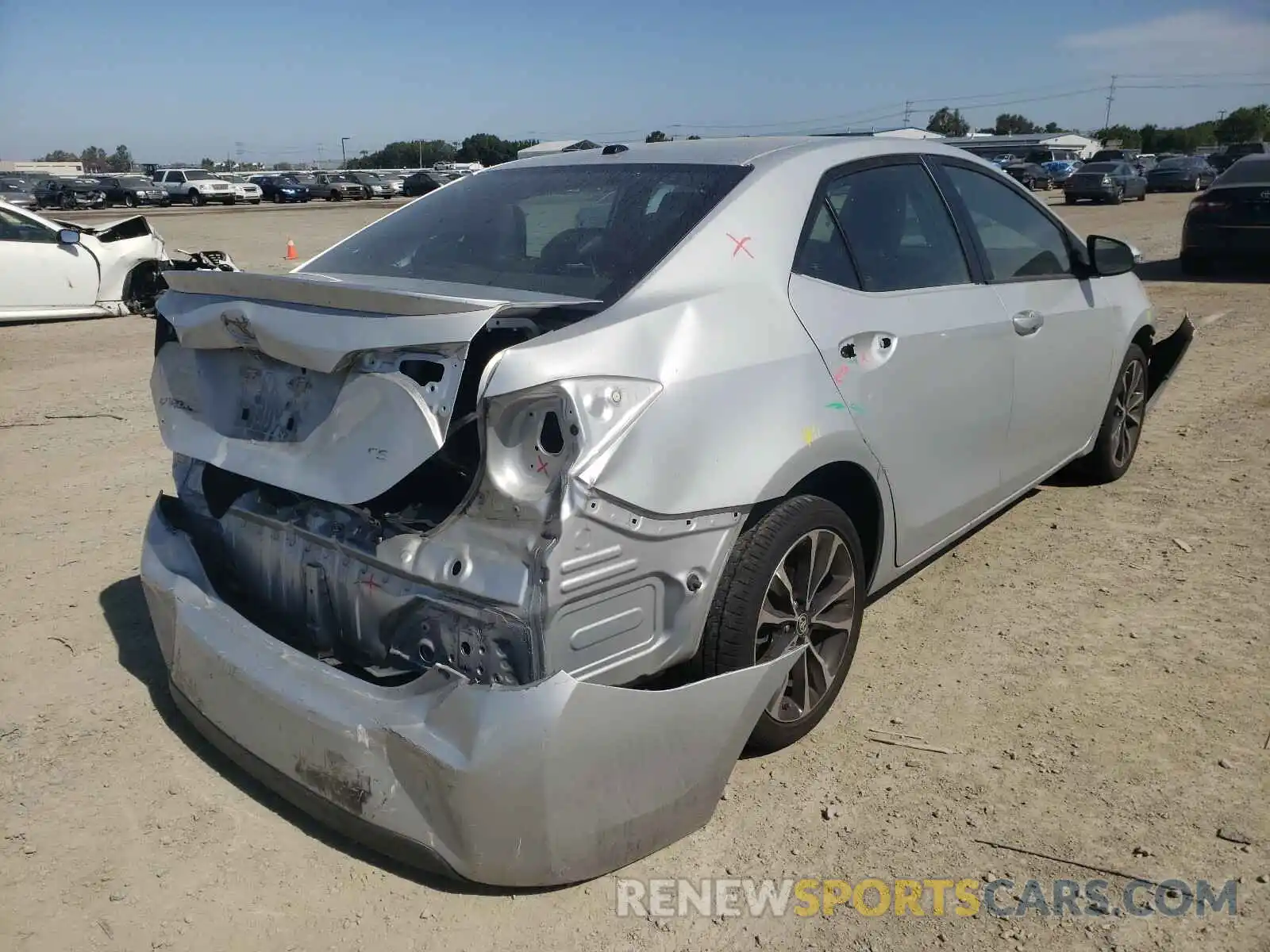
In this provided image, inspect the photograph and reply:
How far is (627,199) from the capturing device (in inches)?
125

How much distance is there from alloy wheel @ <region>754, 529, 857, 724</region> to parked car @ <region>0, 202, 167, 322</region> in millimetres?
10447

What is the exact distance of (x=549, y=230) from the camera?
3.25 metres

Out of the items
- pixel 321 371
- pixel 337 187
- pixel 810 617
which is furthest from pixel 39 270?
pixel 337 187

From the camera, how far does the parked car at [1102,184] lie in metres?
33.4

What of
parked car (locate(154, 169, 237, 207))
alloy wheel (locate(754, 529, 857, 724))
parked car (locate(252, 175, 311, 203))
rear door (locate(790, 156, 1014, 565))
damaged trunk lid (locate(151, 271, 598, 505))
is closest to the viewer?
damaged trunk lid (locate(151, 271, 598, 505))

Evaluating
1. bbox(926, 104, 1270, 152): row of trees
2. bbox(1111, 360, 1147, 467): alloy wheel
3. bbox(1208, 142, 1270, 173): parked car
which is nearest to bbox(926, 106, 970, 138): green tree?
bbox(926, 104, 1270, 152): row of trees

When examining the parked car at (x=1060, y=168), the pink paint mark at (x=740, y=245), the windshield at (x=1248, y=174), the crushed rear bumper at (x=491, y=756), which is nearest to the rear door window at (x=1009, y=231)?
the pink paint mark at (x=740, y=245)

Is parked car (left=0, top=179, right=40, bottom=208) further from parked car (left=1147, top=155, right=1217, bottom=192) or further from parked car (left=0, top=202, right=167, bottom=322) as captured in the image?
parked car (left=1147, top=155, right=1217, bottom=192)

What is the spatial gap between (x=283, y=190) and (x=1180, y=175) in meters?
40.5

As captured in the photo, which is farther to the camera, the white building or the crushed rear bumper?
the white building

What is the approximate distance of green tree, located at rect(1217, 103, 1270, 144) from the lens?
9325 cm

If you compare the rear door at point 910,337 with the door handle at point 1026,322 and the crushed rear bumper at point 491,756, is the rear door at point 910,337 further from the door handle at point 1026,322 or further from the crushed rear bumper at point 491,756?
the crushed rear bumper at point 491,756

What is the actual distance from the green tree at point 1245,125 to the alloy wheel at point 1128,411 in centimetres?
10433

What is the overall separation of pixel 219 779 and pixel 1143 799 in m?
2.60
